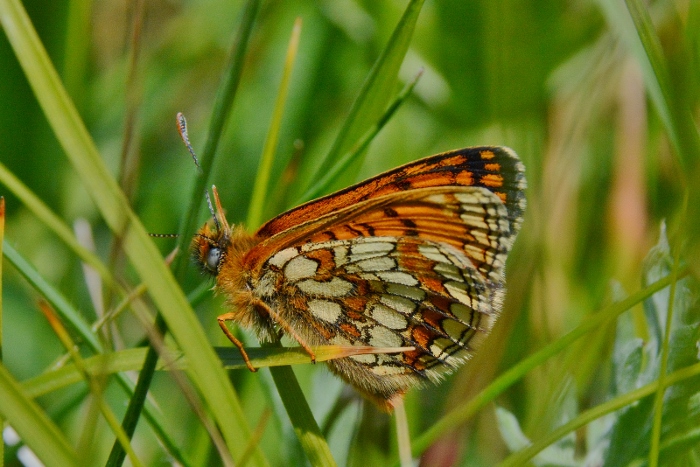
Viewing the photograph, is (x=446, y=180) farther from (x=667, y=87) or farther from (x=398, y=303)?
(x=667, y=87)

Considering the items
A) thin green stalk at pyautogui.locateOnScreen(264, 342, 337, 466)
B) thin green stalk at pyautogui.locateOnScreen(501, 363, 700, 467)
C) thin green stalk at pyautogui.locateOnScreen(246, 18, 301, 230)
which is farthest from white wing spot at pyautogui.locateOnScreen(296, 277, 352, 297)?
thin green stalk at pyautogui.locateOnScreen(501, 363, 700, 467)

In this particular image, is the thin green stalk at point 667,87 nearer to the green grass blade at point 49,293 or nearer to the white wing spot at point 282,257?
the white wing spot at point 282,257

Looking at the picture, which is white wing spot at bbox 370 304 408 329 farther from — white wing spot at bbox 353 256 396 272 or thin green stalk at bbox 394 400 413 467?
thin green stalk at bbox 394 400 413 467

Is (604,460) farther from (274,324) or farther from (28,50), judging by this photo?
(28,50)

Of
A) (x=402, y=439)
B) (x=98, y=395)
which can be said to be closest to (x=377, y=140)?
(x=402, y=439)

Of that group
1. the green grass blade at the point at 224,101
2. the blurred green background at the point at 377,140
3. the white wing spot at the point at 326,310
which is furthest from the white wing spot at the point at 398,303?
the green grass blade at the point at 224,101

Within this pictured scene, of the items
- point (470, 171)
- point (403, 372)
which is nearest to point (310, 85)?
point (470, 171)

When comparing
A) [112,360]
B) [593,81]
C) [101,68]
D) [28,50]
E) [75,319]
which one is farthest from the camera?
[101,68]
